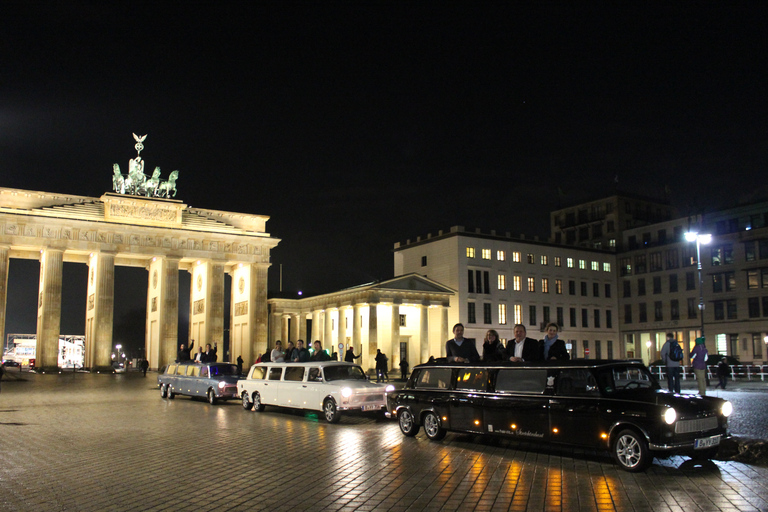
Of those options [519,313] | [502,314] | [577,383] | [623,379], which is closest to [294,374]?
[577,383]

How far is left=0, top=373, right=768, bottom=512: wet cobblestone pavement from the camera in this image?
8695 millimetres

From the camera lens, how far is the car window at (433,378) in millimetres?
14312

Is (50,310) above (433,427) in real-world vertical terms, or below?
above

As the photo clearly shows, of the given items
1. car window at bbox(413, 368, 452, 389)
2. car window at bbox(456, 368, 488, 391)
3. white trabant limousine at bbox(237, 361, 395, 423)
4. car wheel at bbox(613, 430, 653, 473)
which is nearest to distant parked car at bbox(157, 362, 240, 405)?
white trabant limousine at bbox(237, 361, 395, 423)

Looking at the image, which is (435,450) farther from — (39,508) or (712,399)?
(39,508)

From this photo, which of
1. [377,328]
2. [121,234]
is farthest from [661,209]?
[121,234]

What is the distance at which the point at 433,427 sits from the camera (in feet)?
47.1

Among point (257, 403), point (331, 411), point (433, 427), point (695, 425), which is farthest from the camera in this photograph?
point (257, 403)

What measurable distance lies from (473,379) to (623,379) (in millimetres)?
3175

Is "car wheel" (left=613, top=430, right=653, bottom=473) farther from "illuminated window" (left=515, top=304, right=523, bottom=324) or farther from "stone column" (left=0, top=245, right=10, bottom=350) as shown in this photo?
"illuminated window" (left=515, top=304, right=523, bottom=324)

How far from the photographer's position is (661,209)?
9238cm

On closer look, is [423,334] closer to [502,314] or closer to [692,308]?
[502,314]

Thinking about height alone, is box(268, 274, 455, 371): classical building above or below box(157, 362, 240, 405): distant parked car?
above

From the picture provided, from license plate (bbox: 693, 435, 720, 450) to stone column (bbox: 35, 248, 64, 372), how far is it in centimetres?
5528
